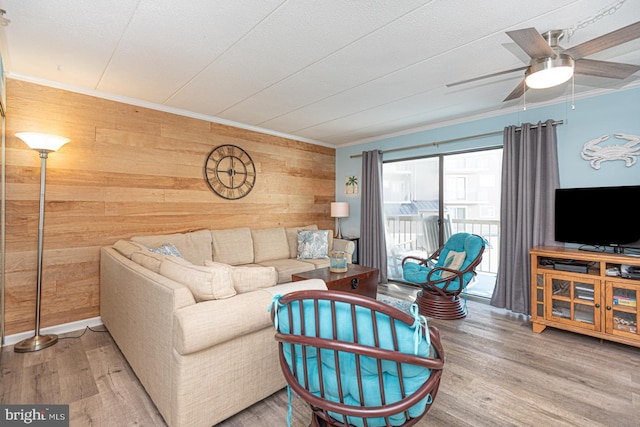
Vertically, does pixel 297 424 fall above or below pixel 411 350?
below

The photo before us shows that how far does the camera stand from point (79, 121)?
301cm

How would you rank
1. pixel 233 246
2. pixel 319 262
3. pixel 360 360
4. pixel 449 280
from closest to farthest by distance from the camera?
pixel 360 360
pixel 449 280
pixel 233 246
pixel 319 262

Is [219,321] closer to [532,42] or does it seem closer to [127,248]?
[127,248]

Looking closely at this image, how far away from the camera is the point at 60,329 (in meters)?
2.92

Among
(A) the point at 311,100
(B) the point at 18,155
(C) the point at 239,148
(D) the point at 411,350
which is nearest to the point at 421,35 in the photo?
(A) the point at 311,100

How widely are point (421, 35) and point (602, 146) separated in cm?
242

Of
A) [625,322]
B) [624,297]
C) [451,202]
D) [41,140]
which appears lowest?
[625,322]

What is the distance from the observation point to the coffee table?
9.96 feet

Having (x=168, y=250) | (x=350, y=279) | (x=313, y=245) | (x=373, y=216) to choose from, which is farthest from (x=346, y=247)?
(x=168, y=250)

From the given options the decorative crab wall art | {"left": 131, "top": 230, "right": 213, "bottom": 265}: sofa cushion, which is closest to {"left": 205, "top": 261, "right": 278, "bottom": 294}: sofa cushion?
{"left": 131, "top": 230, "right": 213, "bottom": 265}: sofa cushion

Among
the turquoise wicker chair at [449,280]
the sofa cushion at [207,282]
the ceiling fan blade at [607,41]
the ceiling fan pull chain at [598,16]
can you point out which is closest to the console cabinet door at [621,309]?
the turquoise wicker chair at [449,280]

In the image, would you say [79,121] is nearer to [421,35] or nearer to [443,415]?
[421,35]

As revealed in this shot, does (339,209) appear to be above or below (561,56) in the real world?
below

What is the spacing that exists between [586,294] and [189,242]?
409 cm
